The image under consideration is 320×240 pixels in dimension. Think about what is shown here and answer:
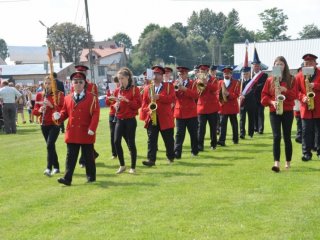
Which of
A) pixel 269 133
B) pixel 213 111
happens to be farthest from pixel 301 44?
pixel 213 111

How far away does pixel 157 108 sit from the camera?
11.8 metres

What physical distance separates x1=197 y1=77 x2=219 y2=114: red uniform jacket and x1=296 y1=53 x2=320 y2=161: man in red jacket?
2.98 metres

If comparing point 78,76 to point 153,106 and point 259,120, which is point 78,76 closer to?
point 153,106

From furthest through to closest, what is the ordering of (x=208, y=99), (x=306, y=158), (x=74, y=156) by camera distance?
(x=208, y=99) < (x=306, y=158) < (x=74, y=156)

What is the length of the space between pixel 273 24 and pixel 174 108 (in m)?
125

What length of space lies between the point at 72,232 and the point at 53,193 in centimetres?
266

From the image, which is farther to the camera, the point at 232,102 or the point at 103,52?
the point at 103,52

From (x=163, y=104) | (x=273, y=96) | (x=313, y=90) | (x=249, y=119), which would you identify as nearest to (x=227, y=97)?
(x=249, y=119)

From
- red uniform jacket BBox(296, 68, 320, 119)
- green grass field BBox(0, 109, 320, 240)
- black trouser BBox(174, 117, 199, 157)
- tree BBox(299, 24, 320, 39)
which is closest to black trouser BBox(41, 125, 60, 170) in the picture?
green grass field BBox(0, 109, 320, 240)

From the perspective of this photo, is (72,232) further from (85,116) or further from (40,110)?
(40,110)

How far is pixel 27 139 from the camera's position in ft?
67.2

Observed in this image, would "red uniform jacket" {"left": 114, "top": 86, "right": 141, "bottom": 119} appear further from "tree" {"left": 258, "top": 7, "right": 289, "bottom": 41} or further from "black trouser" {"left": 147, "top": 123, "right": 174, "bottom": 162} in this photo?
"tree" {"left": 258, "top": 7, "right": 289, "bottom": 41}

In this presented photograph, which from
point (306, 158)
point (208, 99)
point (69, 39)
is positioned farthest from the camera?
point (69, 39)

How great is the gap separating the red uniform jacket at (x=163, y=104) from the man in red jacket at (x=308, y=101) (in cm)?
264
